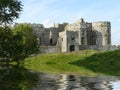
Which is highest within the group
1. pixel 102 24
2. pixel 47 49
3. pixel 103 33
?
pixel 102 24

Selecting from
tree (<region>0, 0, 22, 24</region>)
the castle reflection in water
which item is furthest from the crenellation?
the castle reflection in water

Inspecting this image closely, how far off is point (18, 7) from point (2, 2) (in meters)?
4.79

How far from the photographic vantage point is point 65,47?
114 metres

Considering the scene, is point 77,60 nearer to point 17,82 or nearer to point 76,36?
point 76,36

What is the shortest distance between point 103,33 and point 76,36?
8.74 m

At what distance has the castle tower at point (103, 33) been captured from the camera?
4705 inches

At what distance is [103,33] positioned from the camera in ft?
393

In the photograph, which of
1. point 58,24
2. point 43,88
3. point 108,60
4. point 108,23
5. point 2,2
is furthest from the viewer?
point 58,24

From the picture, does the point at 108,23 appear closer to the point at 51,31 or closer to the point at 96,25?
the point at 96,25

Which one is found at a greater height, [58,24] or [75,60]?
[58,24]

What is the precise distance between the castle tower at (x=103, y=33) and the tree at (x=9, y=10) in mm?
63514

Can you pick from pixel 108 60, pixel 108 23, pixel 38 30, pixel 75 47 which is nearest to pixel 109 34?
pixel 108 23

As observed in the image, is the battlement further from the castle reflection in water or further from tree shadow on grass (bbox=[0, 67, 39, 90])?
the castle reflection in water

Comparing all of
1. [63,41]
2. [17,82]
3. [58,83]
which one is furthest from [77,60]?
[58,83]
